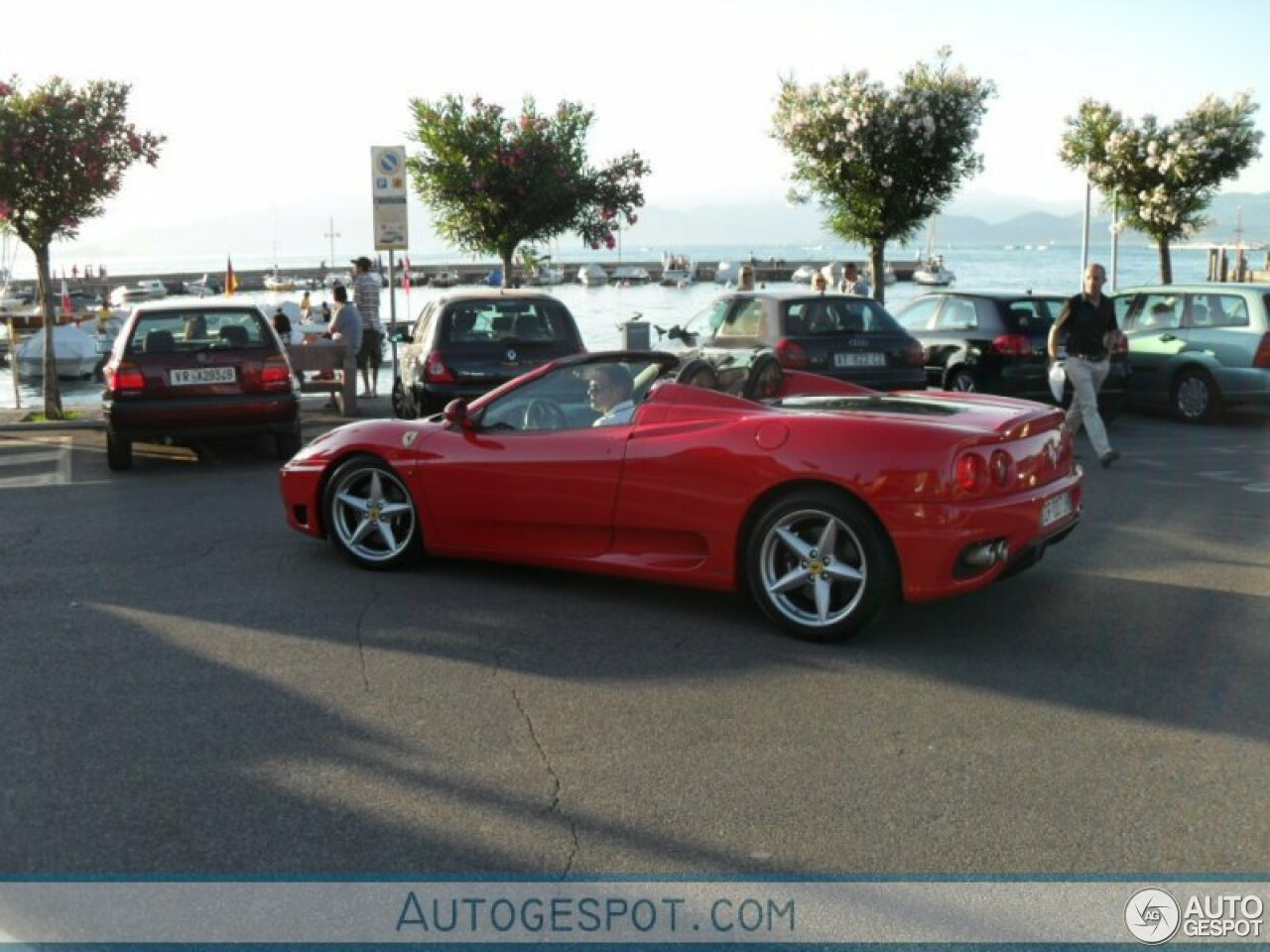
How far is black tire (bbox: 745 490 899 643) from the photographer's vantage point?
601 centimetres

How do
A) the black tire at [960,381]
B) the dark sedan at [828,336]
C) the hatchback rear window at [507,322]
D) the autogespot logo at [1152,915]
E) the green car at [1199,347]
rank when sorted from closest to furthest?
the autogespot logo at [1152,915], the hatchback rear window at [507,322], the dark sedan at [828,336], the green car at [1199,347], the black tire at [960,381]

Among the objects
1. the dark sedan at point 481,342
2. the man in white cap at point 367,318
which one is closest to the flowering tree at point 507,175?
the man in white cap at point 367,318

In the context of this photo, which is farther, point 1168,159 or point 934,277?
point 934,277

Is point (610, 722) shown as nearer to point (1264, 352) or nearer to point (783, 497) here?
point (783, 497)

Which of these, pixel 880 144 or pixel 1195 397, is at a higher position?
pixel 880 144

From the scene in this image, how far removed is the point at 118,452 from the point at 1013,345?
933 centimetres

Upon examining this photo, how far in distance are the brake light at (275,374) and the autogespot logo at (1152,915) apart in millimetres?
10423

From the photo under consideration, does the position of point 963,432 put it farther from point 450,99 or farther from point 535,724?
point 450,99

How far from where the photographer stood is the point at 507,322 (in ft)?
46.1

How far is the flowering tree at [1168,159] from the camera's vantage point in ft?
82.0

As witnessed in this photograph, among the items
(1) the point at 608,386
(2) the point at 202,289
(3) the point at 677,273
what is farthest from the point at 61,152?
(3) the point at 677,273

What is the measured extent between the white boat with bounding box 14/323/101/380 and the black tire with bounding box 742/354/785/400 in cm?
3534

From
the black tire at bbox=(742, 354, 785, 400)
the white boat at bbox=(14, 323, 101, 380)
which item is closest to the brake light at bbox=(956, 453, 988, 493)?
the black tire at bbox=(742, 354, 785, 400)
